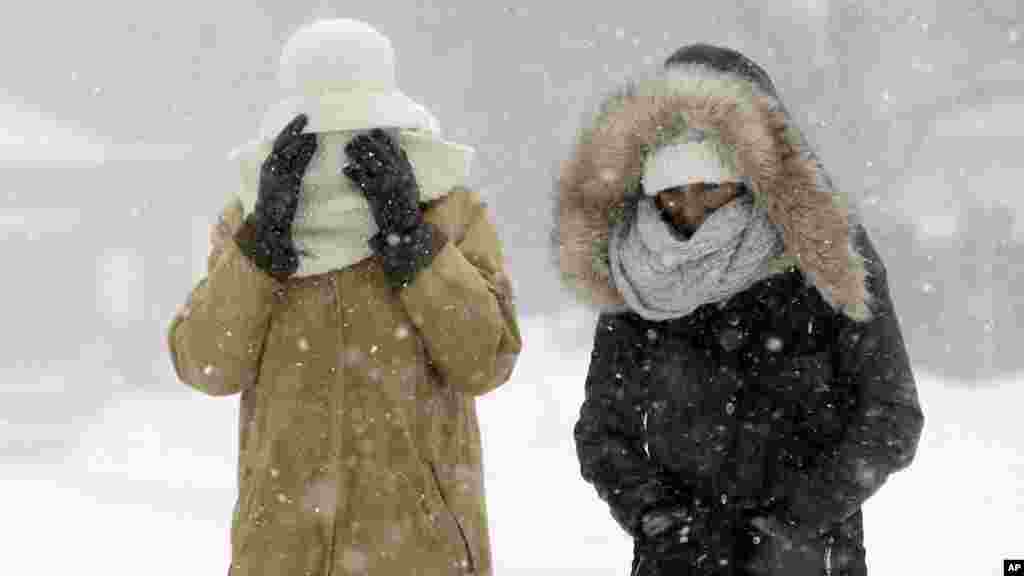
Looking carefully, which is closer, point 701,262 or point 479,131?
point 701,262

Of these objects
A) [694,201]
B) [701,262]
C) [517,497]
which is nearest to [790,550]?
[701,262]

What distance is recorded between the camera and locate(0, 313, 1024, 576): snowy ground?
16.0 feet

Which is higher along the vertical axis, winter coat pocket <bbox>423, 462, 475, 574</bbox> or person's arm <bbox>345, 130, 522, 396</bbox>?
person's arm <bbox>345, 130, 522, 396</bbox>

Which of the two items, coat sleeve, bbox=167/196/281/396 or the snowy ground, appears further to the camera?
the snowy ground

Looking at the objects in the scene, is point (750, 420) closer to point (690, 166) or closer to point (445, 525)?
point (690, 166)

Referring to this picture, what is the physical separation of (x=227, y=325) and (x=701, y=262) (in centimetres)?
A: 80

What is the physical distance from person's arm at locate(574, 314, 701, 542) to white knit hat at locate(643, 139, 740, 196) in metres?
0.30

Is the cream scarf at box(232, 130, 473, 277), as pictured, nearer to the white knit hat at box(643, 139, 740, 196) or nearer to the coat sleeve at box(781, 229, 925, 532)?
the white knit hat at box(643, 139, 740, 196)

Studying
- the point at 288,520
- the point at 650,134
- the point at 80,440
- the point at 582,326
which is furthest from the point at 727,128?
the point at 582,326

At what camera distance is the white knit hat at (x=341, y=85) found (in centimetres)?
206

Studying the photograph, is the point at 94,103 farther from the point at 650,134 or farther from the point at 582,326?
the point at 650,134

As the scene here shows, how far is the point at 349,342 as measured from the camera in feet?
6.89

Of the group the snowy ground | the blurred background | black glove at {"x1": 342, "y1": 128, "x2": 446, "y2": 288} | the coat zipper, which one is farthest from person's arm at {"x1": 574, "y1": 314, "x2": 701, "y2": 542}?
the blurred background

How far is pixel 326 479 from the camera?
209 centimetres
